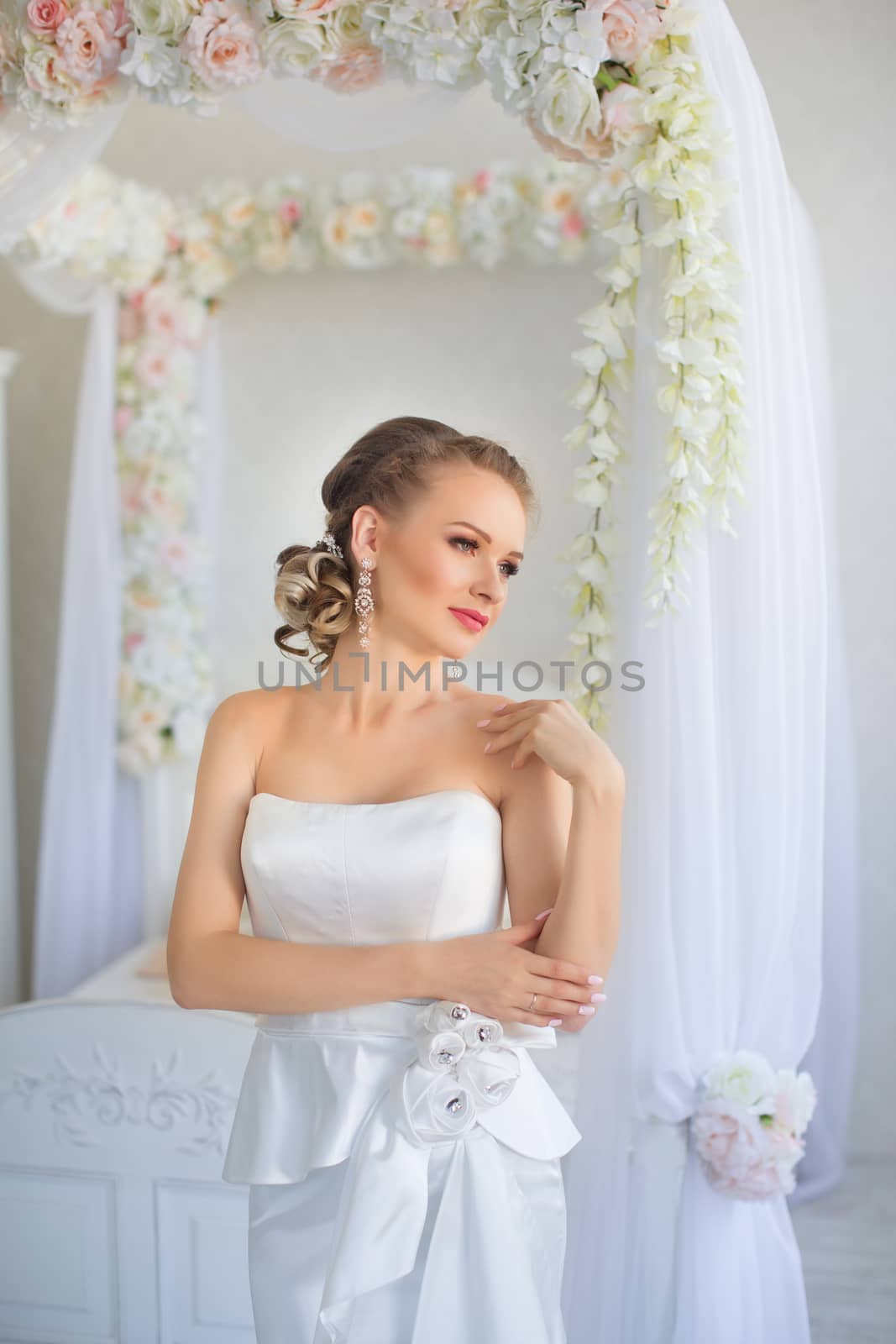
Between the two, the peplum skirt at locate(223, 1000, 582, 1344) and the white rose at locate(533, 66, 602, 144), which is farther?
the white rose at locate(533, 66, 602, 144)

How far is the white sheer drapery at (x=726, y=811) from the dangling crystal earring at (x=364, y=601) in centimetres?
52

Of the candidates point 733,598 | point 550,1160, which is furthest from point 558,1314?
point 733,598

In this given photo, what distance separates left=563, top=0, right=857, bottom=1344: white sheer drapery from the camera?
1.95 meters

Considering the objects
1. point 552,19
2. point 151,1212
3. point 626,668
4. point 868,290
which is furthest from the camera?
point 868,290

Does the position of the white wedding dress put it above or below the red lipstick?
below

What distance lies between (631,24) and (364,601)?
A: 104 centimetres

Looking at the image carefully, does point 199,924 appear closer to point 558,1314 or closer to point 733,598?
point 558,1314

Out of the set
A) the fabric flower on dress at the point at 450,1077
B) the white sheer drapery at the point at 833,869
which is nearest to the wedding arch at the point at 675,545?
the fabric flower on dress at the point at 450,1077

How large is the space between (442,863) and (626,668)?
2.05 ft

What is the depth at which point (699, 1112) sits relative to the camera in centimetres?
200

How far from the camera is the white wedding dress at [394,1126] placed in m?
1.54

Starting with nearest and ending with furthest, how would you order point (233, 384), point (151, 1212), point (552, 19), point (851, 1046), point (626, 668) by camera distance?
point (552, 19) < point (626, 668) < point (151, 1212) < point (851, 1046) < point (233, 384)

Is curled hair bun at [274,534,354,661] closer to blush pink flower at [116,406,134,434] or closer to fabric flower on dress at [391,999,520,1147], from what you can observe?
fabric flower on dress at [391,999,520,1147]

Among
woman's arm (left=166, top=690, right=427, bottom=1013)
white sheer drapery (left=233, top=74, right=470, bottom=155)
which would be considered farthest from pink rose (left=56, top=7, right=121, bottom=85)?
woman's arm (left=166, top=690, right=427, bottom=1013)
